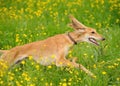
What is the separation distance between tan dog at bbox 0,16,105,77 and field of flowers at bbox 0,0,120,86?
0.55ft

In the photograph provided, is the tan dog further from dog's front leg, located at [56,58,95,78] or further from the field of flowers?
the field of flowers

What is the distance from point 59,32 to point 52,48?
2.33 metres

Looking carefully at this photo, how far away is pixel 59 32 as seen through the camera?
11.9 m

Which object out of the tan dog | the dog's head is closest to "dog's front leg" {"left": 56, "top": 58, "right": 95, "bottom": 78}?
the tan dog

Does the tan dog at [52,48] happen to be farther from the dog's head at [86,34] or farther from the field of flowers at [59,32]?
the field of flowers at [59,32]

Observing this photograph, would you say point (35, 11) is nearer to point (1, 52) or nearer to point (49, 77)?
point (1, 52)

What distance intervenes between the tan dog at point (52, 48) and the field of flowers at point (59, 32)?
0.17m

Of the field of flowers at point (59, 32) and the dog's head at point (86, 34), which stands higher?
the dog's head at point (86, 34)

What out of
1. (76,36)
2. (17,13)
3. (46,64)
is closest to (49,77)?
(46,64)

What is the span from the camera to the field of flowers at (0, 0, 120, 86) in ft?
27.7

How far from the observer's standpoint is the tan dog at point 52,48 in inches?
370

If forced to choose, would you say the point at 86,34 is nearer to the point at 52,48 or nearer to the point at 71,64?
the point at 52,48

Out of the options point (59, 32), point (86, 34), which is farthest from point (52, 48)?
point (59, 32)

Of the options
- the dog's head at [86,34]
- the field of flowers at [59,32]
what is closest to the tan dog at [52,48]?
the dog's head at [86,34]
